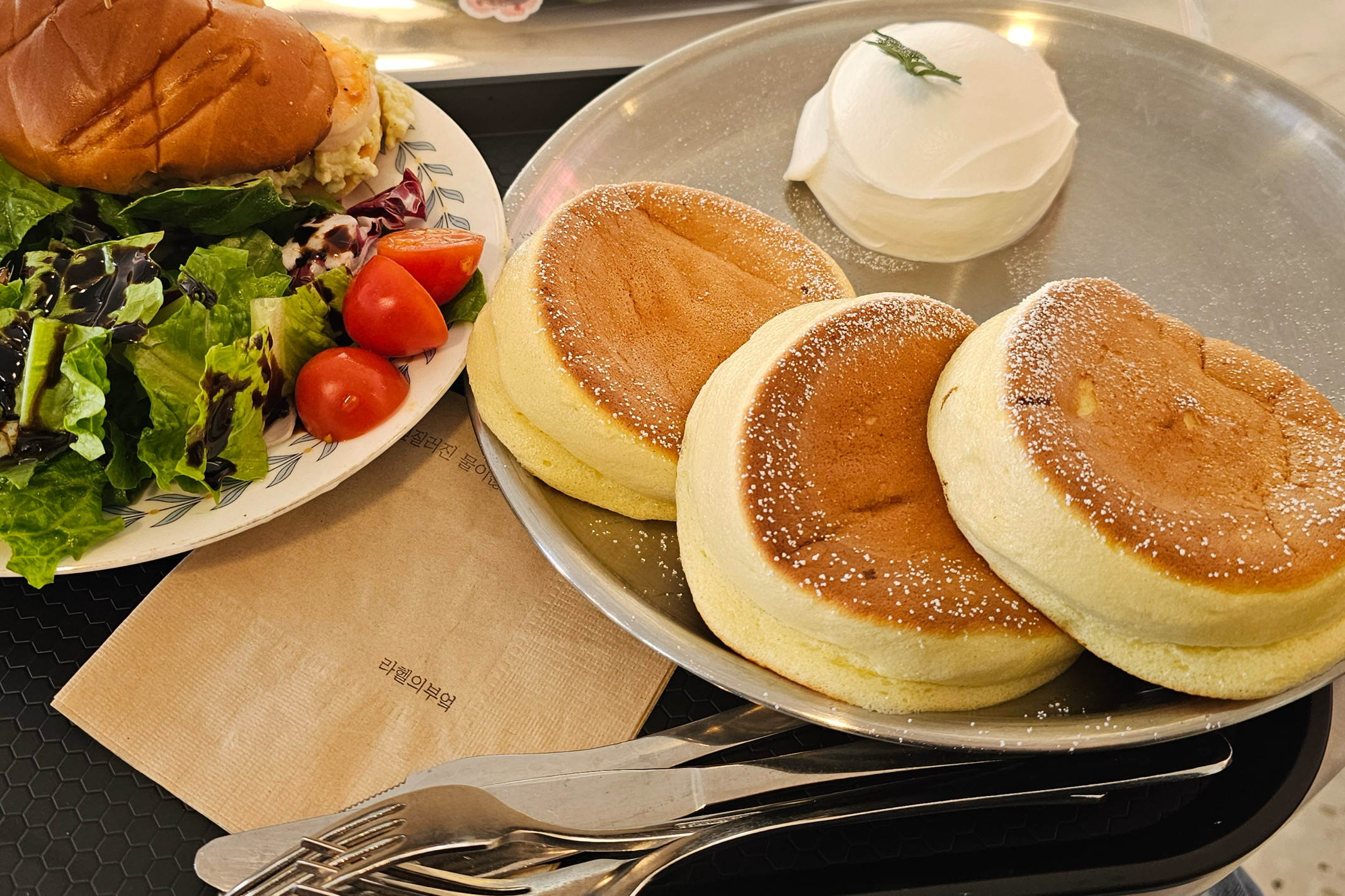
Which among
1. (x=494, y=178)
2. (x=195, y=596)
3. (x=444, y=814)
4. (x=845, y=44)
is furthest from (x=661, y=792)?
(x=845, y=44)

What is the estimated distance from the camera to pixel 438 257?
1568 mm

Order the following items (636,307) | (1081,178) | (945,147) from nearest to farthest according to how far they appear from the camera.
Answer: (636,307) < (945,147) < (1081,178)

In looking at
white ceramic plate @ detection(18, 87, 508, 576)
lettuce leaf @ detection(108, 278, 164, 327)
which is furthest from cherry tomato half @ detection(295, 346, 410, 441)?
lettuce leaf @ detection(108, 278, 164, 327)

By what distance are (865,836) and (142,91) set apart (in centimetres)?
173

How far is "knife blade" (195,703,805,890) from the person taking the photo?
113cm

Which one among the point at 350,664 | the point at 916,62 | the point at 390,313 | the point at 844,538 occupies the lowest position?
the point at 350,664

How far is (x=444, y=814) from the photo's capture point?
1095mm

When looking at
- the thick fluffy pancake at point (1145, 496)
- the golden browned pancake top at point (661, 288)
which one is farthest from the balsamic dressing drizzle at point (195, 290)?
the thick fluffy pancake at point (1145, 496)

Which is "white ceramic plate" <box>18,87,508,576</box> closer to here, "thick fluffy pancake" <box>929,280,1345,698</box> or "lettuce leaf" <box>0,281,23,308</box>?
"lettuce leaf" <box>0,281,23,308</box>

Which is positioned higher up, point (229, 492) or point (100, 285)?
point (100, 285)

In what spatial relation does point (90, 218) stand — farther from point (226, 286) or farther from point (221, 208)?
point (226, 286)

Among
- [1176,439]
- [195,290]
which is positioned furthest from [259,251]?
[1176,439]

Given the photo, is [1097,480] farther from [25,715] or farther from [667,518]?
[25,715]

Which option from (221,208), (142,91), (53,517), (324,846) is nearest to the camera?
(324,846)
